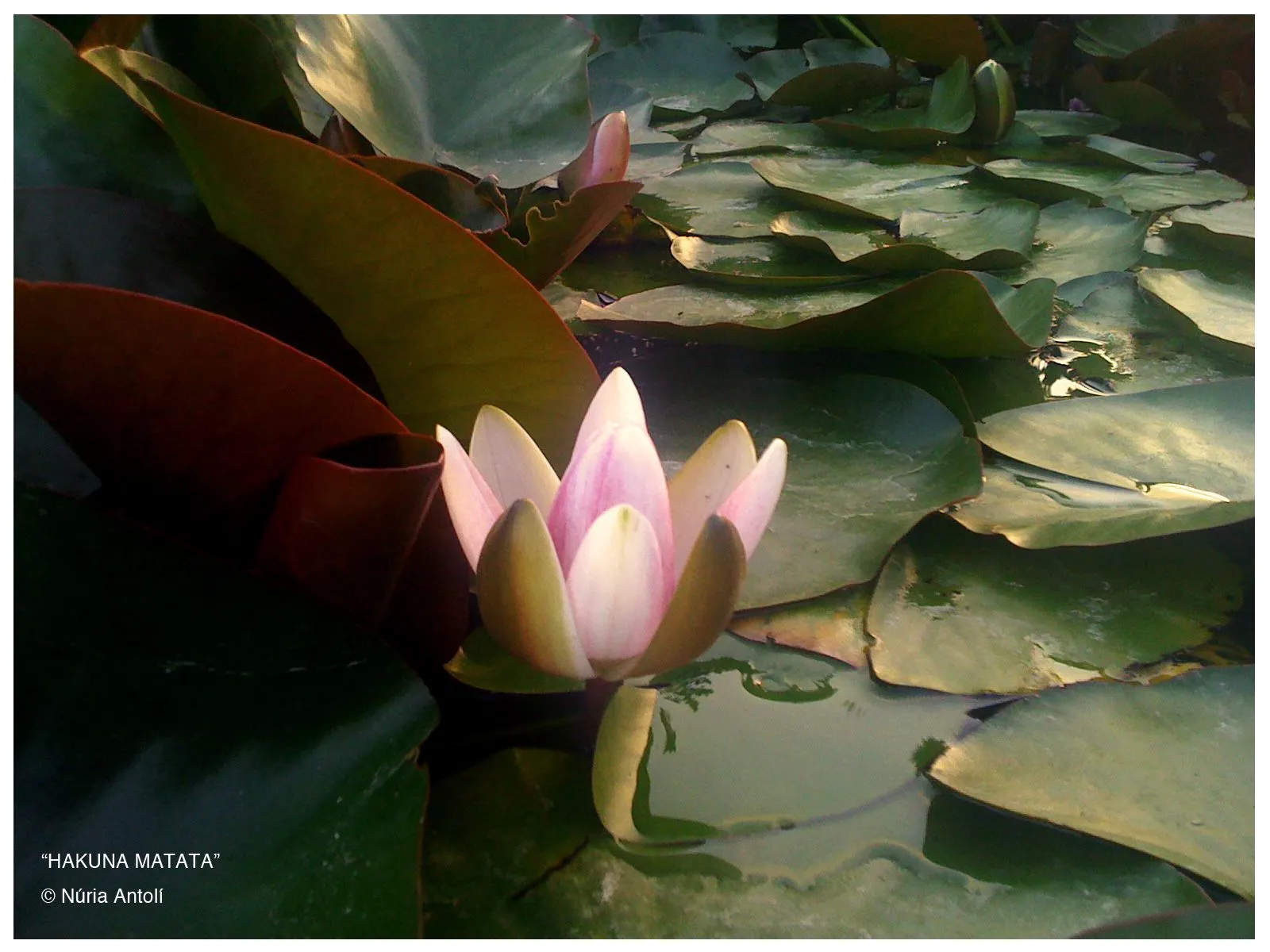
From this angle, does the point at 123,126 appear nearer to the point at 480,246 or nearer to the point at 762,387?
the point at 480,246

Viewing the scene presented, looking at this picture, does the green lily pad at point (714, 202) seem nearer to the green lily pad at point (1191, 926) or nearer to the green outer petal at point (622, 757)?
the green outer petal at point (622, 757)

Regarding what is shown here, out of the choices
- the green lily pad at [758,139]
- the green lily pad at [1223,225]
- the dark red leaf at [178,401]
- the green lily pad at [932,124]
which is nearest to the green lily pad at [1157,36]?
the green lily pad at [932,124]

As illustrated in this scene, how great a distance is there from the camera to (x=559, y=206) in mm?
871

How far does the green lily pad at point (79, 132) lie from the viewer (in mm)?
642

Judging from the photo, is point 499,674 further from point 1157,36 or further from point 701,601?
point 1157,36

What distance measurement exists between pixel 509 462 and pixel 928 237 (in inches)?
32.4

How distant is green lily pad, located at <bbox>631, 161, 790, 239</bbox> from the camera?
126 cm

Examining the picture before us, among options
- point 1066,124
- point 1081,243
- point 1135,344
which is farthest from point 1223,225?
point 1066,124

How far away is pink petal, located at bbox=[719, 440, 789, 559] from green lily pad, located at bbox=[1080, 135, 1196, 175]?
1.31 m

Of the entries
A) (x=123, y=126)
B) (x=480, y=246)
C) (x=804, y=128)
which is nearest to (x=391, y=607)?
(x=480, y=246)

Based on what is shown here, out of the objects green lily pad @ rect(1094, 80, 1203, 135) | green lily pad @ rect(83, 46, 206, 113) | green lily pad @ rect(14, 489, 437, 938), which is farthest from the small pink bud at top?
green lily pad @ rect(1094, 80, 1203, 135)

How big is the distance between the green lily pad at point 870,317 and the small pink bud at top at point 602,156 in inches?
7.4

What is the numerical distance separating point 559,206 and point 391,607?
48cm

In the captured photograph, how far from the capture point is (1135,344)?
1004mm
